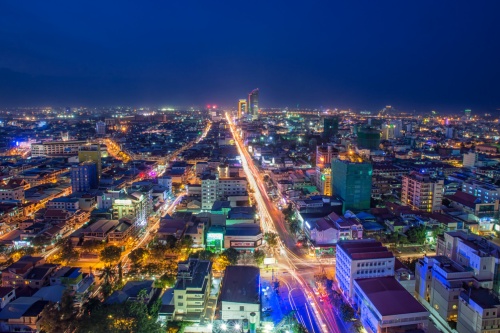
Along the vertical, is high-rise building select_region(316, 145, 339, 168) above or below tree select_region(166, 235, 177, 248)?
above

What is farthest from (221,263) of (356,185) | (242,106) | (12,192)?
(242,106)

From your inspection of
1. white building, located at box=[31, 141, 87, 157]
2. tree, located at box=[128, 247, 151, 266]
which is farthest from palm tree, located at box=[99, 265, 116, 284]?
white building, located at box=[31, 141, 87, 157]

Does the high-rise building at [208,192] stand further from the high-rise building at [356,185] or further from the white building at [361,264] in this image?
the white building at [361,264]

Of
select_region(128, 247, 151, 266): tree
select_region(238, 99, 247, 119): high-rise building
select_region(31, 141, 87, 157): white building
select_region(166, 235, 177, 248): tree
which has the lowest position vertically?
select_region(128, 247, 151, 266): tree

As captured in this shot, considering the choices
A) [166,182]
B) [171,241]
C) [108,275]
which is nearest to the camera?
[108,275]

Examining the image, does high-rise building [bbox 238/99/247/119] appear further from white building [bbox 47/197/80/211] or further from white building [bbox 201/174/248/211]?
white building [bbox 47/197/80/211]

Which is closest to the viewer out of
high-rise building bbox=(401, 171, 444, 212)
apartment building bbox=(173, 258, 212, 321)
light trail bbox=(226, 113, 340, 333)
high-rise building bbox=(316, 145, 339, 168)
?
light trail bbox=(226, 113, 340, 333)

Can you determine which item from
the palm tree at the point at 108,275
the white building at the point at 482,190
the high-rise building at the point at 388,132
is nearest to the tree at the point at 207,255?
the palm tree at the point at 108,275

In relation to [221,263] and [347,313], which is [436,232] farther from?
[221,263]
